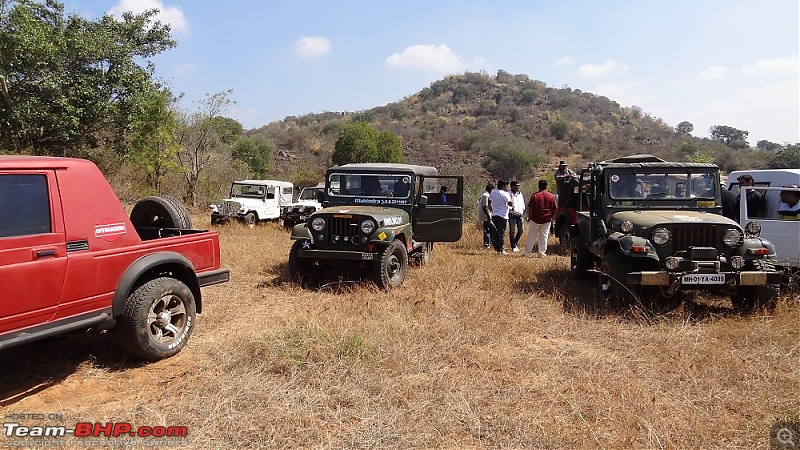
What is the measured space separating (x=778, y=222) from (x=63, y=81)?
A: 13981 millimetres

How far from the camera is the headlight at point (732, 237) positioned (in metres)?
5.86

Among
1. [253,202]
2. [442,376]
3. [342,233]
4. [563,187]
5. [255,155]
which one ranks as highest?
[255,155]

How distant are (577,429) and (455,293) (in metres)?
3.41

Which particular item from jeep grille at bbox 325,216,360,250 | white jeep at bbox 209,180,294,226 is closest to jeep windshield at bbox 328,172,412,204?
jeep grille at bbox 325,216,360,250

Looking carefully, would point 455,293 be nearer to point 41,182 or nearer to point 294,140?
point 41,182

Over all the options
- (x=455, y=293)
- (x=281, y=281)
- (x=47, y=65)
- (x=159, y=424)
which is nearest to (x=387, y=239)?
(x=455, y=293)

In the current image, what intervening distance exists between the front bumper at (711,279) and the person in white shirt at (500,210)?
4943mm

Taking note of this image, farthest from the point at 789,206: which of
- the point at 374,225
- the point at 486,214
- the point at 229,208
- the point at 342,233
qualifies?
the point at 229,208

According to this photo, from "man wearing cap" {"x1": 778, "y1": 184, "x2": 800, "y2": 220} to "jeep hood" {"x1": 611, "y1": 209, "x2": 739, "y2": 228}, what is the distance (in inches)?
44.6

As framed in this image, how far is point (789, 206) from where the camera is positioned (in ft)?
22.3

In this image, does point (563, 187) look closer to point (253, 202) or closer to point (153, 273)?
point (253, 202)

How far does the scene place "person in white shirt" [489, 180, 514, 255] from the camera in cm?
1066

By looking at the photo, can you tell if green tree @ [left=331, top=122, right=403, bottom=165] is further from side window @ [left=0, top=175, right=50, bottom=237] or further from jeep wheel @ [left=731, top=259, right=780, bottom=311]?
side window @ [left=0, top=175, right=50, bottom=237]

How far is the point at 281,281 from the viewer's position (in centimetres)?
750
